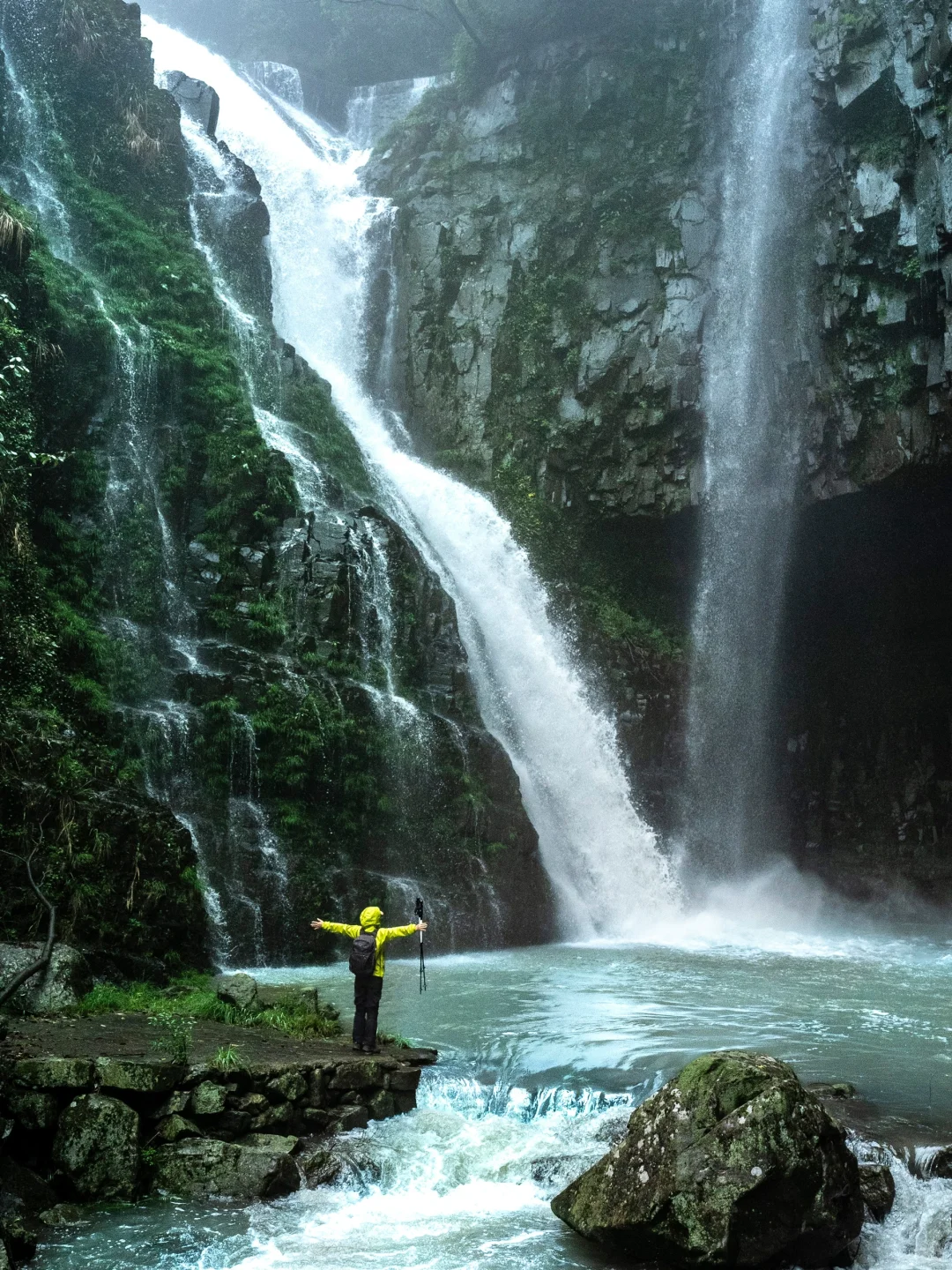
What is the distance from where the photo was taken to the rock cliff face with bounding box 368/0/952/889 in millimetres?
22000

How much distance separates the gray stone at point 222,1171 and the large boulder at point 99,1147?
227 millimetres

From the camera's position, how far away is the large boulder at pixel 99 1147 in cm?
668

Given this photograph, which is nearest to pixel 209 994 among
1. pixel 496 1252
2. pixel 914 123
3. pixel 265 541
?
pixel 496 1252

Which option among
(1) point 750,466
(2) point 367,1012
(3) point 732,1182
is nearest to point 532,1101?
(2) point 367,1012

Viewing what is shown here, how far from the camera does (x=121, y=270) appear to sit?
70.9 ft

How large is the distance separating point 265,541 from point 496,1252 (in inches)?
517

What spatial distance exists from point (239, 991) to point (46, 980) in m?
1.75

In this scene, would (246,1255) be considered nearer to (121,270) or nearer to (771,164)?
(121,270)

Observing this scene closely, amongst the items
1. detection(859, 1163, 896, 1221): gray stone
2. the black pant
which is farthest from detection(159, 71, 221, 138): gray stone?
detection(859, 1163, 896, 1221): gray stone

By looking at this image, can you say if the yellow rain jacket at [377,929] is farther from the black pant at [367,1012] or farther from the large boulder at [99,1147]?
the large boulder at [99,1147]

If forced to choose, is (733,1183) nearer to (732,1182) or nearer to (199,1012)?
(732,1182)

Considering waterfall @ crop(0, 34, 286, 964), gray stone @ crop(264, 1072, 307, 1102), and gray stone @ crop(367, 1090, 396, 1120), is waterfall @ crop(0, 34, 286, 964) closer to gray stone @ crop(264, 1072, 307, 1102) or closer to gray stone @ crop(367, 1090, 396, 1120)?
gray stone @ crop(367, 1090, 396, 1120)

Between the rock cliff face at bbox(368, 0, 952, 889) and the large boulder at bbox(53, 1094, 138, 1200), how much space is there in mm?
16309

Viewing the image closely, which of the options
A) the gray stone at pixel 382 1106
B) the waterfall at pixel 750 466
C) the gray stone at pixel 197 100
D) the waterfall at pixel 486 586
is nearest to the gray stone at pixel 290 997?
the gray stone at pixel 382 1106
